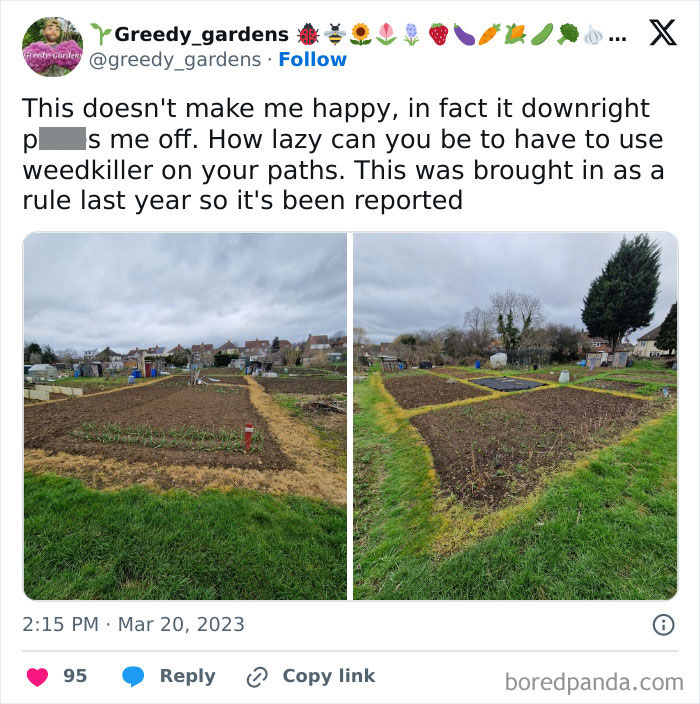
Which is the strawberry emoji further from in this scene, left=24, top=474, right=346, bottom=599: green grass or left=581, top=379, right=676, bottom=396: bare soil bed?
left=24, top=474, right=346, bottom=599: green grass

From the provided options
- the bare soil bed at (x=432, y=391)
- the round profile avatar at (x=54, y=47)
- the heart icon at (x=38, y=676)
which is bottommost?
the heart icon at (x=38, y=676)

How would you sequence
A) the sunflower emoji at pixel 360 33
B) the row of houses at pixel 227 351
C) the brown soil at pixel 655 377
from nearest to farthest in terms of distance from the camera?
the sunflower emoji at pixel 360 33
the brown soil at pixel 655 377
the row of houses at pixel 227 351

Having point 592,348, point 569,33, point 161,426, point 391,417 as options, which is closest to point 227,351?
point 161,426

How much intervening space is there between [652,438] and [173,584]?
433 centimetres

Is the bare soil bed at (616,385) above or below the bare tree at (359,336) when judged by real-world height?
below

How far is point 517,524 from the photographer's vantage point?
6.57 ft

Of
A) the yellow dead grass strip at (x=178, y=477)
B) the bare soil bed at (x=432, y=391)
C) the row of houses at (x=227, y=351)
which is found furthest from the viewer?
the bare soil bed at (x=432, y=391)

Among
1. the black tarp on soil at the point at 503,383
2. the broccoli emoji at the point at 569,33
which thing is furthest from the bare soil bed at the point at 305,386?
the broccoli emoji at the point at 569,33

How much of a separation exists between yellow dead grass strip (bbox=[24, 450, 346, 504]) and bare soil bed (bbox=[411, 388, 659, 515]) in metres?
1.07

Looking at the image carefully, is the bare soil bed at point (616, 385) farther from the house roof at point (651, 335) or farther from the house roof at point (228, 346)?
the house roof at point (228, 346)

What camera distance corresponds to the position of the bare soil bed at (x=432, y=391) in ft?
8.66

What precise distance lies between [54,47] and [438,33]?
2.89 m

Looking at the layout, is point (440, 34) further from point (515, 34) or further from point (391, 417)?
point (391, 417)

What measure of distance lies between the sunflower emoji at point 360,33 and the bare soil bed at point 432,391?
2761 mm
